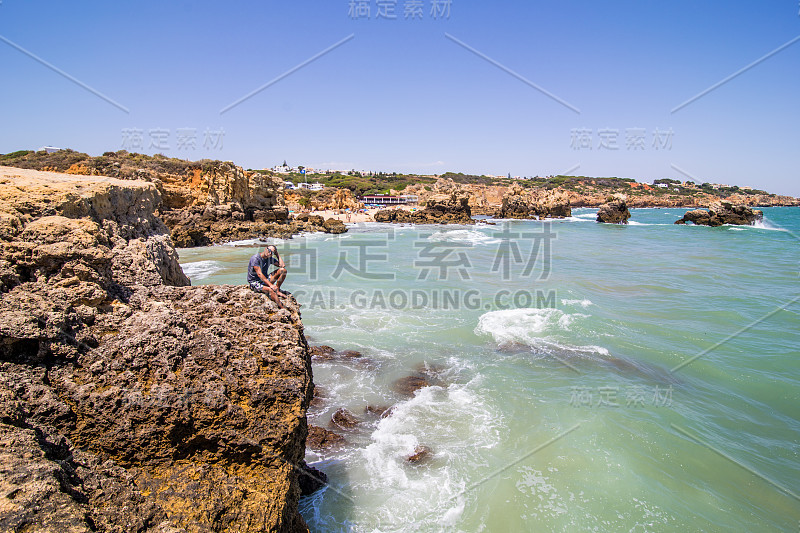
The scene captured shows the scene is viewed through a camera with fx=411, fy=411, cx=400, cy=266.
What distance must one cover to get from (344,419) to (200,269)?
54.0 ft

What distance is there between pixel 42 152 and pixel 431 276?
54096 mm

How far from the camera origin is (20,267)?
361cm

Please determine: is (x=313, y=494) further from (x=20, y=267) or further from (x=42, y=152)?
(x=42, y=152)

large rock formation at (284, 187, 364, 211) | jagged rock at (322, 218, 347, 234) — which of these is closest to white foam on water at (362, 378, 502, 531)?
jagged rock at (322, 218, 347, 234)

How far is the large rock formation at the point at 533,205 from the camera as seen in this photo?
7244 centimetres

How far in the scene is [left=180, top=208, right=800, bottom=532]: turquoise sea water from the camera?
5328 mm

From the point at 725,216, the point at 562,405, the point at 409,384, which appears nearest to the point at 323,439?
the point at 409,384

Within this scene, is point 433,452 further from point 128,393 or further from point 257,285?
point 128,393

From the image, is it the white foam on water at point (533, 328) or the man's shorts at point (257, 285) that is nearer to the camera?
the man's shorts at point (257, 285)

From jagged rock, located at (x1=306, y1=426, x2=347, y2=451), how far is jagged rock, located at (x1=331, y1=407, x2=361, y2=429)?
1.01 ft

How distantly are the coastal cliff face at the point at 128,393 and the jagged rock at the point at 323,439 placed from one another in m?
2.66

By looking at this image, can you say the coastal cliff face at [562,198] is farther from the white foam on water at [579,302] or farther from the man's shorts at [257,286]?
the man's shorts at [257,286]

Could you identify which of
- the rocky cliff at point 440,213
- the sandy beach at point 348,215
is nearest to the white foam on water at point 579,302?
the rocky cliff at point 440,213

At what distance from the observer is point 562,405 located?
784 cm
